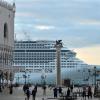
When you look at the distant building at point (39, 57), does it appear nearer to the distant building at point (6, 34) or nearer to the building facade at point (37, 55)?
the building facade at point (37, 55)

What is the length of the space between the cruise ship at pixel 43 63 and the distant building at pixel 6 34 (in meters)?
14.0

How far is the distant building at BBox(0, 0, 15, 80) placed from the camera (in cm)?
10725

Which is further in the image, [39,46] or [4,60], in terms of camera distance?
[39,46]

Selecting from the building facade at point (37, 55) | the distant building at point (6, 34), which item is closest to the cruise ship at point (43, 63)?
the building facade at point (37, 55)

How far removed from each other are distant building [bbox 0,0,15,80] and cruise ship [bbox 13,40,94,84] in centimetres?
1404

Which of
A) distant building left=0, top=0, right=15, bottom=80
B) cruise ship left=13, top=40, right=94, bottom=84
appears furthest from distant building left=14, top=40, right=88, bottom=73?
distant building left=0, top=0, right=15, bottom=80

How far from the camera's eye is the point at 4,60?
108562 millimetres

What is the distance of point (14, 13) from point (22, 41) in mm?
32621

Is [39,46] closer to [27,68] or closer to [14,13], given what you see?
[27,68]

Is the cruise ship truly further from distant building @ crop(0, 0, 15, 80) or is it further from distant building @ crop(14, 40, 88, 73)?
distant building @ crop(0, 0, 15, 80)

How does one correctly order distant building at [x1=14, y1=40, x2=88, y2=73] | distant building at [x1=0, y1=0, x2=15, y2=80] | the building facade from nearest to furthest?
1. distant building at [x1=0, y1=0, x2=15, y2=80]
2. distant building at [x1=14, y1=40, x2=88, y2=73]
3. the building facade

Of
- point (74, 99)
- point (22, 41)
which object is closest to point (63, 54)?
point (22, 41)

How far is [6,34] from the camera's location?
109500 millimetres

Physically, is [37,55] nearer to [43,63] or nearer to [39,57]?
[39,57]
